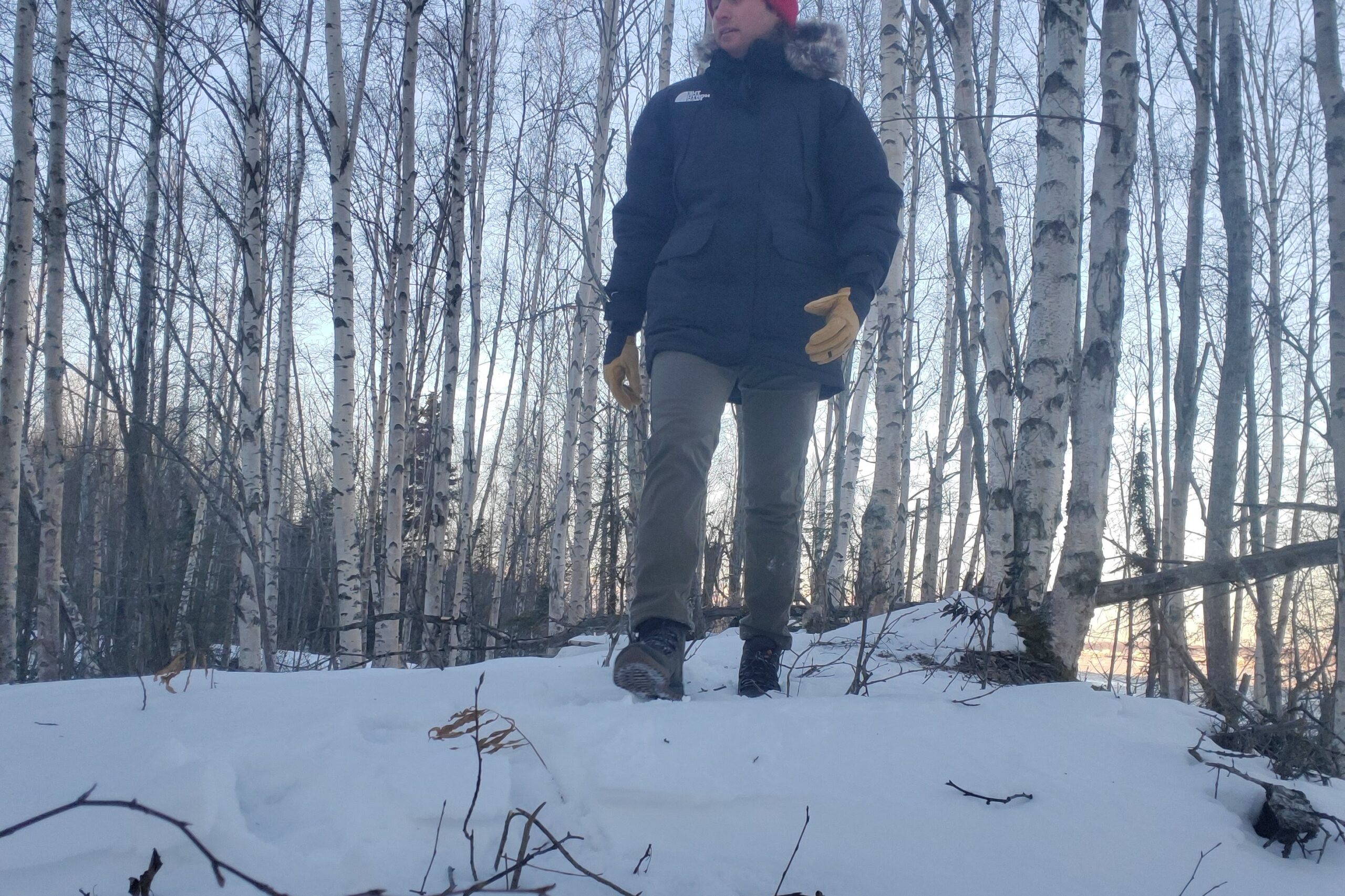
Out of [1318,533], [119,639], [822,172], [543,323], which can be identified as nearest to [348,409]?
[822,172]

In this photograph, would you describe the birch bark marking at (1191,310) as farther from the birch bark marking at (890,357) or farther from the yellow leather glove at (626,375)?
the yellow leather glove at (626,375)

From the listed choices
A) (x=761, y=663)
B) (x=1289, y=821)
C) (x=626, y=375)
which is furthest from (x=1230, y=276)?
(x=1289, y=821)

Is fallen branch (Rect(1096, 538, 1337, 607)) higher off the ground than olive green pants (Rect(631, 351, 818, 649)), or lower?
lower

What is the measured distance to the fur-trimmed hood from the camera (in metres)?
2.15

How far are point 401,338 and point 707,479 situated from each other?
4.65m

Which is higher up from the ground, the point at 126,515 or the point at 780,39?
the point at 780,39

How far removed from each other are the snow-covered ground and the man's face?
1685 millimetres

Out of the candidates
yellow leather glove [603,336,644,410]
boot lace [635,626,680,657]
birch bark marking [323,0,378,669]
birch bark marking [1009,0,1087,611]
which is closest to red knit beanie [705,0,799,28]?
yellow leather glove [603,336,644,410]

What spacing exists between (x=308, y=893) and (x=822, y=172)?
1.98 meters

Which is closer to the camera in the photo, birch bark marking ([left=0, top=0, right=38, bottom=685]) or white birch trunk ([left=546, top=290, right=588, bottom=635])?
birch bark marking ([left=0, top=0, right=38, bottom=685])

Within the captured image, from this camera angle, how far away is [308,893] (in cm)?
91

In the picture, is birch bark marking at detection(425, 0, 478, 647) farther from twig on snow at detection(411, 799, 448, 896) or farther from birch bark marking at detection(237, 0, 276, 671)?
twig on snow at detection(411, 799, 448, 896)

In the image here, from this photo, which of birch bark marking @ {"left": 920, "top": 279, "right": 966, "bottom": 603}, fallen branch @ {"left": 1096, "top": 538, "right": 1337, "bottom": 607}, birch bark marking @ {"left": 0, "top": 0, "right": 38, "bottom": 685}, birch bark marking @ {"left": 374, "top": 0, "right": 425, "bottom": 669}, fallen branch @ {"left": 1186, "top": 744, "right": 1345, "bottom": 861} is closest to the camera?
fallen branch @ {"left": 1186, "top": 744, "right": 1345, "bottom": 861}

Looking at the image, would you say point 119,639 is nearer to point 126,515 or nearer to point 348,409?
point 126,515
